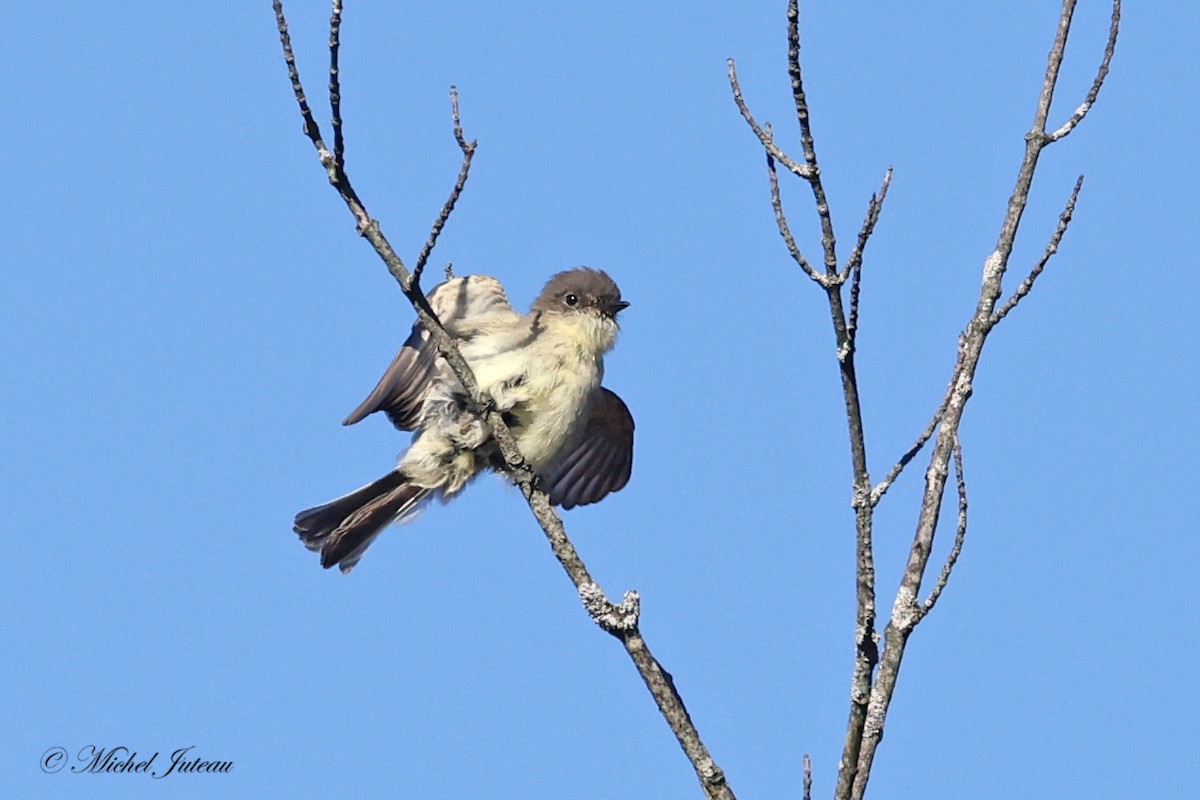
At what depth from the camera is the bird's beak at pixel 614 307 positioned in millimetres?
8430

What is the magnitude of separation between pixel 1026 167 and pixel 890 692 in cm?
182

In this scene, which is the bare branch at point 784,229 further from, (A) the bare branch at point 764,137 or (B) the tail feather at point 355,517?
(B) the tail feather at point 355,517

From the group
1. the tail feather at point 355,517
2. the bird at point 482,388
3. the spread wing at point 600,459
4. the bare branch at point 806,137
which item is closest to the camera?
the bare branch at point 806,137

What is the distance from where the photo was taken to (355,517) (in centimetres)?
823

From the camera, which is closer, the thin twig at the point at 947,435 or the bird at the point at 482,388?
the thin twig at the point at 947,435

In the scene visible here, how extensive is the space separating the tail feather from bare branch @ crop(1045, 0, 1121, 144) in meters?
4.39

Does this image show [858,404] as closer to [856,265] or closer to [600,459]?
[856,265]

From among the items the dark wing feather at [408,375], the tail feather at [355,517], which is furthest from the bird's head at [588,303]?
the tail feather at [355,517]

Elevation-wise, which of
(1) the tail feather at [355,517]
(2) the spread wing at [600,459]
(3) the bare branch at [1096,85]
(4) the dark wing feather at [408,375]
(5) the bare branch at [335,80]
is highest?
(2) the spread wing at [600,459]

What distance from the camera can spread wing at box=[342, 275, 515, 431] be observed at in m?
7.79

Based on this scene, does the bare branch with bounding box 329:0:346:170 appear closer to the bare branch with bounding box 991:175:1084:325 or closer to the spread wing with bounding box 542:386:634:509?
the bare branch with bounding box 991:175:1084:325

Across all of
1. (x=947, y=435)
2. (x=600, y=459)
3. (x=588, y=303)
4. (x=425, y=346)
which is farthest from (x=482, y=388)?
(x=947, y=435)

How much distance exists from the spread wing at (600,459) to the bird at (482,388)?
1592 millimetres

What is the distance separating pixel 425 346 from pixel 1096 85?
4.02 metres
